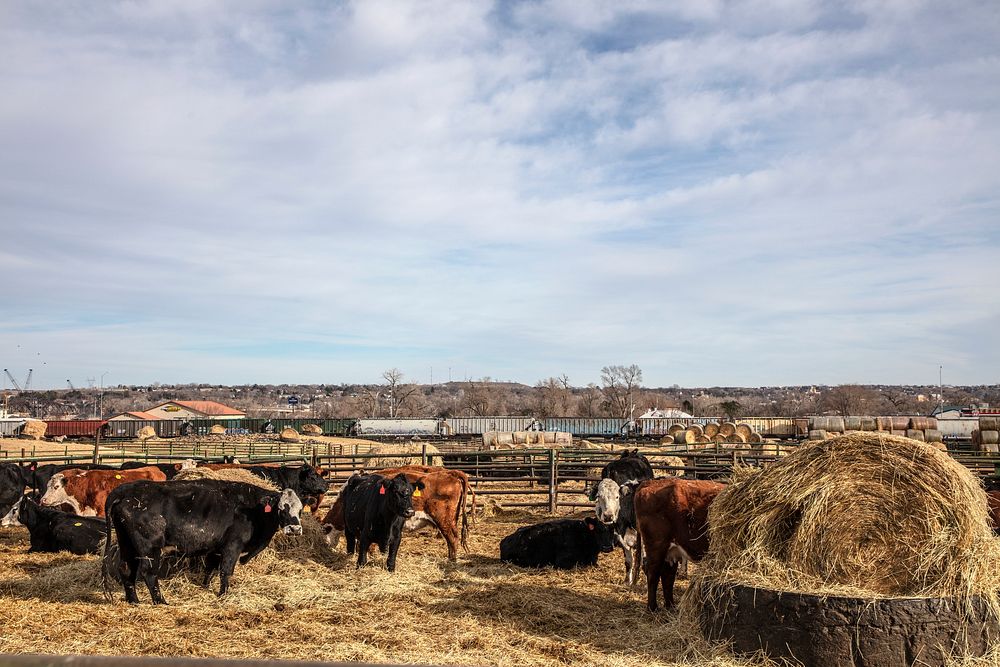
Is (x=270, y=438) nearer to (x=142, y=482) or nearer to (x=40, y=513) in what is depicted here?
(x=40, y=513)

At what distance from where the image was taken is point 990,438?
28344 mm

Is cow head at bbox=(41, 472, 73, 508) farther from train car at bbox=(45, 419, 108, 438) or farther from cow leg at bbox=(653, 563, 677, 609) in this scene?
train car at bbox=(45, 419, 108, 438)

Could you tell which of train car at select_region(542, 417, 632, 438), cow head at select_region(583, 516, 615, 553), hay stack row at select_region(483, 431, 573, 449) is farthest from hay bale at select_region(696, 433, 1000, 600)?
train car at select_region(542, 417, 632, 438)

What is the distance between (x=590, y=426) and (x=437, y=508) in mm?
46543

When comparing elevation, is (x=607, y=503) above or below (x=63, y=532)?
above

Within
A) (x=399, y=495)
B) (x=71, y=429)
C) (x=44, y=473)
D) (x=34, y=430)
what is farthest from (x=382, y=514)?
(x=71, y=429)

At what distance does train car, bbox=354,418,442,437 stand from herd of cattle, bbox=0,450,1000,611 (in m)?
40.4

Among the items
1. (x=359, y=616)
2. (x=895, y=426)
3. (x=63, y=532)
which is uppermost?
(x=895, y=426)

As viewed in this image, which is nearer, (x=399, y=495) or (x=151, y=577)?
(x=151, y=577)

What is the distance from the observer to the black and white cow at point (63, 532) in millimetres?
11039

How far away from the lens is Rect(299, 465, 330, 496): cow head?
42.4 ft

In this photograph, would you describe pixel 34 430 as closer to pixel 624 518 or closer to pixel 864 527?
pixel 624 518

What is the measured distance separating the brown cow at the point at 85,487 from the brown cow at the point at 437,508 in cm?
355

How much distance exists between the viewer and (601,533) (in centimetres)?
1027
